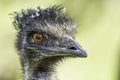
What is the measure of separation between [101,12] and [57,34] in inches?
180

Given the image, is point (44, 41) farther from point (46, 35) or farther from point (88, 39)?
point (88, 39)

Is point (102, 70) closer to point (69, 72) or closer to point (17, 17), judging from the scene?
point (69, 72)

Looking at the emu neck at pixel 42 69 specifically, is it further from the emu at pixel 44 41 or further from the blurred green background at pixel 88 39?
the blurred green background at pixel 88 39

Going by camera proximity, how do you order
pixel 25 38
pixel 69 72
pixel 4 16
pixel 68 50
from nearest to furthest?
pixel 68 50 < pixel 25 38 < pixel 69 72 < pixel 4 16

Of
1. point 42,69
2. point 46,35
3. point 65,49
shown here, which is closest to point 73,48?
point 65,49

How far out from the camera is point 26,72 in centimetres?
654

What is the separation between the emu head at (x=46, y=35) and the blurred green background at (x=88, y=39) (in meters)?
3.03

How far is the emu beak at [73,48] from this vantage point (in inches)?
237

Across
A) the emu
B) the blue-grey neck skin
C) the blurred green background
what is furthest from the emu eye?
the blurred green background

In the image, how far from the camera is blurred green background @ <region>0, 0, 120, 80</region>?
32.5 feet

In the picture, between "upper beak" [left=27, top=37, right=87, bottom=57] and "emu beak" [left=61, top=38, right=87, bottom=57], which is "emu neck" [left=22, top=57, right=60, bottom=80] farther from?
"emu beak" [left=61, top=38, right=87, bottom=57]

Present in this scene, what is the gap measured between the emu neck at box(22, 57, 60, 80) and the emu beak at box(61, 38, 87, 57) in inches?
10.2

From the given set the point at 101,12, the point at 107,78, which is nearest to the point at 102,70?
the point at 107,78

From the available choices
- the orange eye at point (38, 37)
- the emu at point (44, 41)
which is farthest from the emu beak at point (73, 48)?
the orange eye at point (38, 37)
